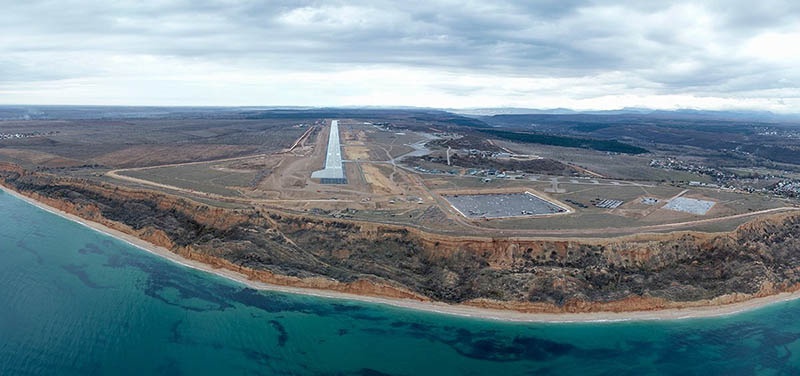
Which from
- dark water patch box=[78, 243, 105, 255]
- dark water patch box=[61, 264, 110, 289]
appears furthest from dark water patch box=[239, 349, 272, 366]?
dark water patch box=[78, 243, 105, 255]

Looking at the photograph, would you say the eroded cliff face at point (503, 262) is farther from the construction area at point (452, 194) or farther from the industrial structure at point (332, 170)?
the industrial structure at point (332, 170)

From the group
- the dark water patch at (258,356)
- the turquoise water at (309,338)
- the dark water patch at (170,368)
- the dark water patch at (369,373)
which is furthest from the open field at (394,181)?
the dark water patch at (170,368)

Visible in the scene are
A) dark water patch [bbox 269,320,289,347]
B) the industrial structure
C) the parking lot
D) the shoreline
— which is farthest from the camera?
the industrial structure

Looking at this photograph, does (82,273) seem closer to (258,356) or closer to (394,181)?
(258,356)

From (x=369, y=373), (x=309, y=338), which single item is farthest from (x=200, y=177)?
(x=369, y=373)

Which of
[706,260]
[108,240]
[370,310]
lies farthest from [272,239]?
[706,260]

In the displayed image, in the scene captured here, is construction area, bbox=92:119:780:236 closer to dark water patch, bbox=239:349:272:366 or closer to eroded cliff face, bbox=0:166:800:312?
eroded cliff face, bbox=0:166:800:312
